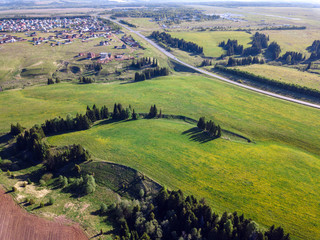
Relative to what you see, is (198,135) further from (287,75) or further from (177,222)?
(287,75)

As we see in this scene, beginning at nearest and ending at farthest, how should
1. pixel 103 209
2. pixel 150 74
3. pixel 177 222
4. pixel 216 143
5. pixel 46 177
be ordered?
pixel 177 222 < pixel 103 209 < pixel 46 177 < pixel 216 143 < pixel 150 74

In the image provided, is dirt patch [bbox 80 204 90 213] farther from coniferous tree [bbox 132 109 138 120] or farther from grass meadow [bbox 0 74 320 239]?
coniferous tree [bbox 132 109 138 120]

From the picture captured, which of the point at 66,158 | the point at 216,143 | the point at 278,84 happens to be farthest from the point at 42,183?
the point at 278,84


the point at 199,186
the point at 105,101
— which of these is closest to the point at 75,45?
the point at 105,101

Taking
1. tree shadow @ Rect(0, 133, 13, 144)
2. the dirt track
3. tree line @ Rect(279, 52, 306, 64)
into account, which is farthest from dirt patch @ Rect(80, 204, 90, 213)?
tree line @ Rect(279, 52, 306, 64)

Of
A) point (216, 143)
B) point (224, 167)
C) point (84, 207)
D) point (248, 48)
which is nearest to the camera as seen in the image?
point (84, 207)

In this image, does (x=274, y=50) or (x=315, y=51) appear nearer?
(x=315, y=51)
